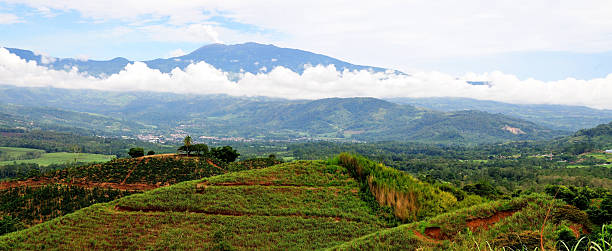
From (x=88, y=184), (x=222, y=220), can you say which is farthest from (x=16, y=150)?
(x=222, y=220)

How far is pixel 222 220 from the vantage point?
78.5ft

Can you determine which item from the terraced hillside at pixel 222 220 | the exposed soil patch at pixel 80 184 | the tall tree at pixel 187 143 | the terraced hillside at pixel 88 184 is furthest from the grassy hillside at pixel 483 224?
the tall tree at pixel 187 143

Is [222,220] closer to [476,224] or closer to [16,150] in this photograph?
[476,224]

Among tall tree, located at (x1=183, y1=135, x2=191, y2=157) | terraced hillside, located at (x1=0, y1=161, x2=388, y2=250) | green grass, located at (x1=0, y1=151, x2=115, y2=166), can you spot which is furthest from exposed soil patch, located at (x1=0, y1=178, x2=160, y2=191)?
green grass, located at (x1=0, y1=151, x2=115, y2=166)

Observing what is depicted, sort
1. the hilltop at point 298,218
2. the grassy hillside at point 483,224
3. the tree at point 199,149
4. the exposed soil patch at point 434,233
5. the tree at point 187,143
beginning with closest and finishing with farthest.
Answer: the grassy hillside at point 483,224 → the hilltop at point 298,218 → the exposed soil patch at point 434,233 → the tree at point 187,143 → the tree at point 199,149

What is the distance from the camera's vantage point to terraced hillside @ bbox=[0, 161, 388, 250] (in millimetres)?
20953

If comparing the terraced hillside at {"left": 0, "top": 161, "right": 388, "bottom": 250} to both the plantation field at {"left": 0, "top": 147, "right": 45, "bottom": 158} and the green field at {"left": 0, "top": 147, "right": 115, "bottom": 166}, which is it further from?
the plantation field at {"left": 0, "top": 147, "right": 45, "bottom": 158}

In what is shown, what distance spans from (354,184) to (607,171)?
10153 centimetres

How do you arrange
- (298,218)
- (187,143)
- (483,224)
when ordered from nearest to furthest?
1. (483,224)
2. (298,218)
3. (187,143)

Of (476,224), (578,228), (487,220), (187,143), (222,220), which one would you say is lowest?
(222,220)

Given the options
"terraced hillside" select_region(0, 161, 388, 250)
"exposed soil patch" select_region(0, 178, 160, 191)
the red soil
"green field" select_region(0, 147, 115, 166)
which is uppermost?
the red soil

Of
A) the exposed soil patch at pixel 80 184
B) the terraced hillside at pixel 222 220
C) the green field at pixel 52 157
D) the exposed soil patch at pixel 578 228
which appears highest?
the exposed soil patch at pixel 578 228

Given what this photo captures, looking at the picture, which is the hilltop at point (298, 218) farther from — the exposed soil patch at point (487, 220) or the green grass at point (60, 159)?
the green grass at point (60, 159)

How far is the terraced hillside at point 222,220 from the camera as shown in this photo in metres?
21.0
